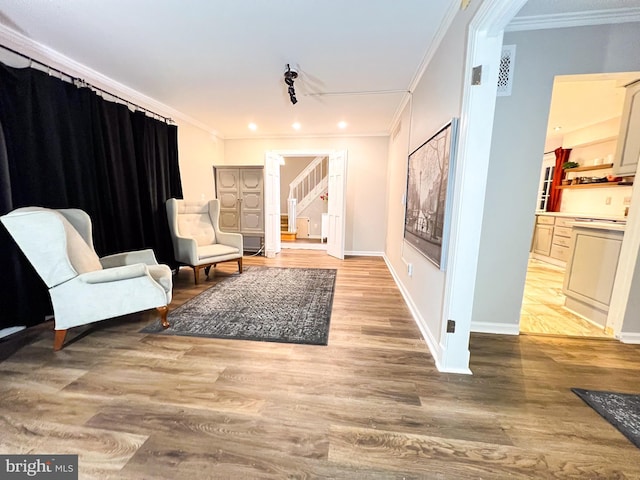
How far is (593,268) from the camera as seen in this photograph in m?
2.33

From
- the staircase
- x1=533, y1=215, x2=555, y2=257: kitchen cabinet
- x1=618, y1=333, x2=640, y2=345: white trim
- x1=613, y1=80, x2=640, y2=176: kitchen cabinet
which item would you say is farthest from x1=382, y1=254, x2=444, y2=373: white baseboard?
the staircase

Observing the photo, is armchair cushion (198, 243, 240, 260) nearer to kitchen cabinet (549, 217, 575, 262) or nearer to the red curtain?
kitchen cabinet (549, 217, 575, 262)

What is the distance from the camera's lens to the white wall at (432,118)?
1586 millimetres

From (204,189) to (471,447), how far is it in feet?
16.1

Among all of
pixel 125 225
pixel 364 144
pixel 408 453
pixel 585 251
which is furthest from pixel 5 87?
pixel 585 251

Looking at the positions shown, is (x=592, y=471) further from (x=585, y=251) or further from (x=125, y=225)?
(x=125, y=225)

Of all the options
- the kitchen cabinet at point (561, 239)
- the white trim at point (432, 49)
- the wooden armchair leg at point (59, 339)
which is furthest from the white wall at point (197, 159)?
the kitchen cabinet at point (561, 239)

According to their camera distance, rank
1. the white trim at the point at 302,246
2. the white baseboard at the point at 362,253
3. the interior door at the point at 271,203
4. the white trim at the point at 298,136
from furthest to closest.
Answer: the white trim at the point at 302,246 → the white baseboard at the point at 362,253 → the white trim at the point at 298,136 → the interior door at the point at 271,203

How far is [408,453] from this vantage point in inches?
43.8

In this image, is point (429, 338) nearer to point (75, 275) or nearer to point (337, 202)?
point (75, 275)

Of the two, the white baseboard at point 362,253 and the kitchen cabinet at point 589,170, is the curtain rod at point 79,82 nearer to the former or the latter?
the white baseboard at point 362,253

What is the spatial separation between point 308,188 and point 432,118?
5.11m

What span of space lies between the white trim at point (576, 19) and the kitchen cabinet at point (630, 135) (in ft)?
1.99

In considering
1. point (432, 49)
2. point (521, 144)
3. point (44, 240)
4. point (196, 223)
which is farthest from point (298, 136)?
point (44, 240)
